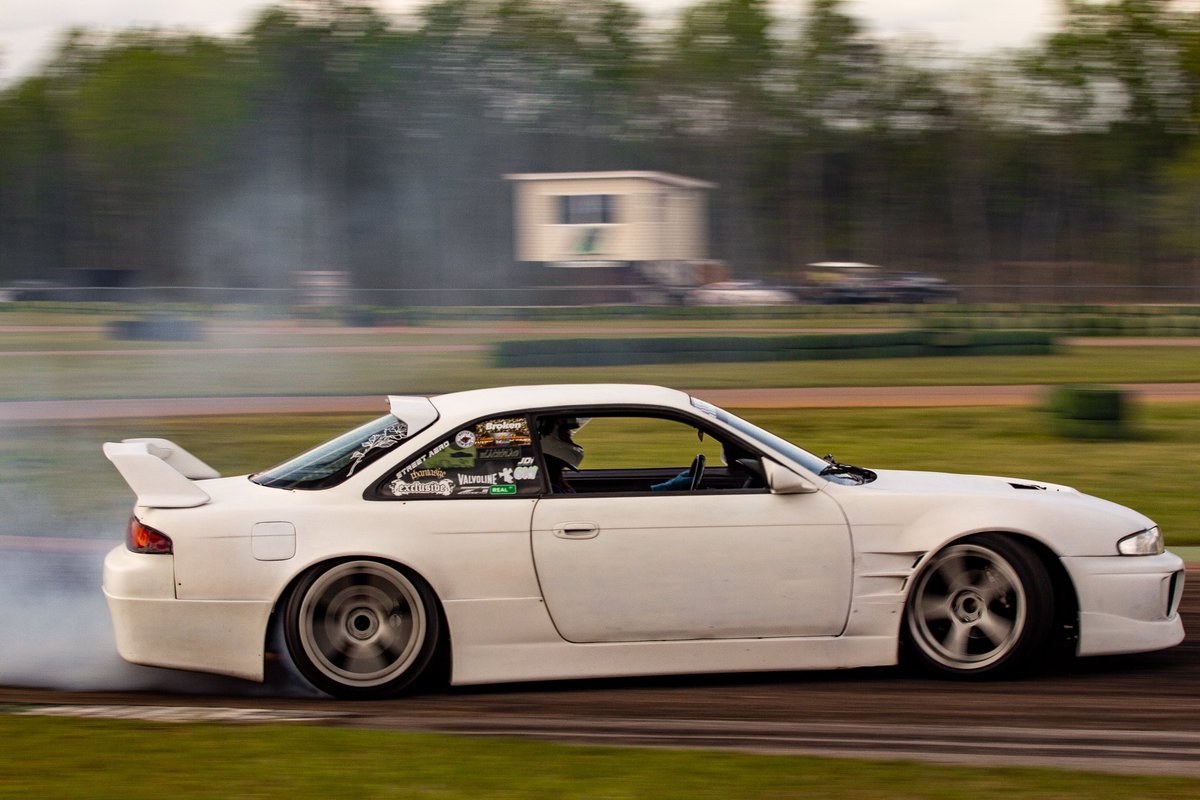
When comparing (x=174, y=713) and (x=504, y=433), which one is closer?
(x=174, y=713)

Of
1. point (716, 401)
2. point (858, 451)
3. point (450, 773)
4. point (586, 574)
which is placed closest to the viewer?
point (450, 773)

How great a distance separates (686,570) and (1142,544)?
1873 mm

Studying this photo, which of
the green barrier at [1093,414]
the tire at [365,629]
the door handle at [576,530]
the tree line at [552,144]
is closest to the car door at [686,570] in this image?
the door handle at [576,530]

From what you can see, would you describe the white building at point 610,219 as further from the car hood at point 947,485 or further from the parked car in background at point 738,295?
the car hood at point 947,485

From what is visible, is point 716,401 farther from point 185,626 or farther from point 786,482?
point 185,626

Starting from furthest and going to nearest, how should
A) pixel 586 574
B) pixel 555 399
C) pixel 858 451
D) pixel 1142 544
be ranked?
pixel 858 451, pixel 555 399, pixel 1142 544, pixel 586 574

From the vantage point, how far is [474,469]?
4.95 metres

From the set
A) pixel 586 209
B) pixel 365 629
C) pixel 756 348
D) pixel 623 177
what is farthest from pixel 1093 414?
pixel 623 177

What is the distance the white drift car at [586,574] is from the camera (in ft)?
15.6

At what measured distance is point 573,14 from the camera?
36.4 m

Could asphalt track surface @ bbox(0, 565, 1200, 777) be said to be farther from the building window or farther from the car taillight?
the building window

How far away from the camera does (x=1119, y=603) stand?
4.91 metres

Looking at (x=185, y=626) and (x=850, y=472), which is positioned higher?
(x=850, y=472)

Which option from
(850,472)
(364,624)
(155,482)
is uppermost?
(155,482)
